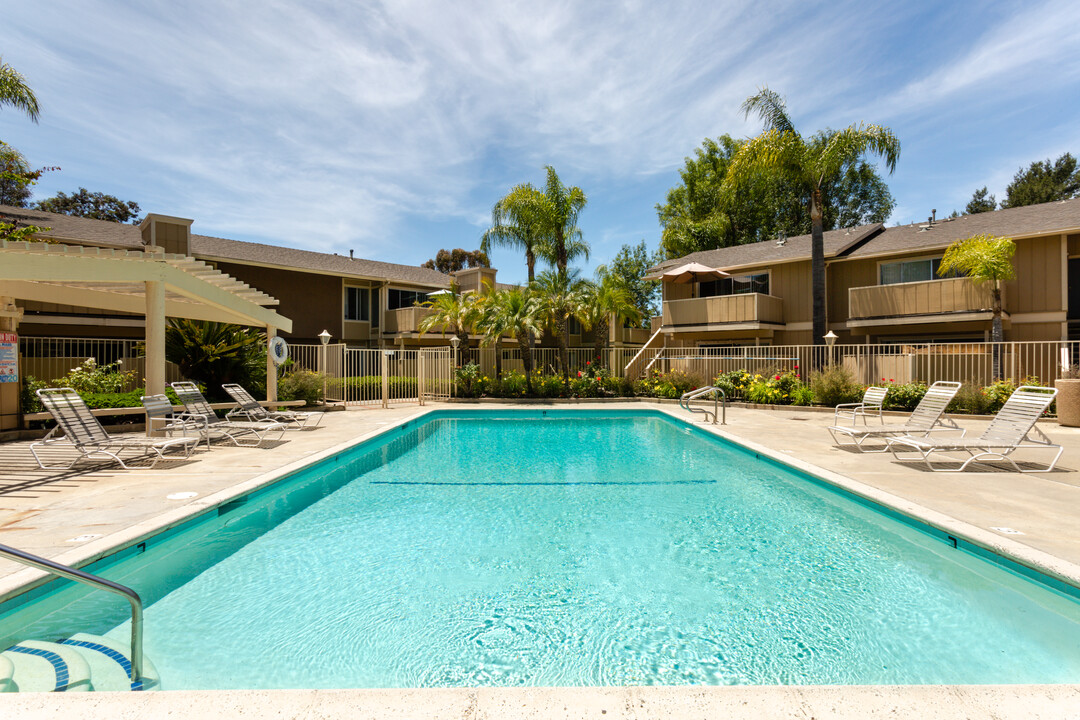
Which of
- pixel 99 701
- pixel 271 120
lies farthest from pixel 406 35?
pixel 99 701

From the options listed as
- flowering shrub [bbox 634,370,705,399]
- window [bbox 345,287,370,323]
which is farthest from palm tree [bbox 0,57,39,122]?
flowering shrub [bbox 634,370,705,399]

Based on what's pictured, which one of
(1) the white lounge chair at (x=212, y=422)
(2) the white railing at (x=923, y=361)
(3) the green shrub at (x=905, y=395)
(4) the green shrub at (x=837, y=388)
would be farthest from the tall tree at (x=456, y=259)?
(1) the white lounge chair at (x=212, y=422)

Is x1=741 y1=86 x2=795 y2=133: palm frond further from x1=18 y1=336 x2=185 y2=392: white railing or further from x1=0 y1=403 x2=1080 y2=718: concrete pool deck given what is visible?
x1=18 y1=336 x2=185 y2=392: white railing

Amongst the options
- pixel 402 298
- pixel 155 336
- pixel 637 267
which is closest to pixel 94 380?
pixel 155 336

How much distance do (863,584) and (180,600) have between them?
5293 mm

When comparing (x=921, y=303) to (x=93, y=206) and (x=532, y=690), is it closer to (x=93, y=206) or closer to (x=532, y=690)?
(x=532, y=690)

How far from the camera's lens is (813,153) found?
1869 cm

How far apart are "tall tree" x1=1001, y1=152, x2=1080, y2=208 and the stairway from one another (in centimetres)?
4712

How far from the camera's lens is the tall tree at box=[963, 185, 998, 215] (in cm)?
3847

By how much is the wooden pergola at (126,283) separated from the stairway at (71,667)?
577 cm

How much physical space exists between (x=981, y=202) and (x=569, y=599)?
165ft

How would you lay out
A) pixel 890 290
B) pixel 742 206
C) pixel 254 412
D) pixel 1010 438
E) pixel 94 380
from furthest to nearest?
pixel 742 206 < pixel 890 290 < pixel 94 380 < pixel 254 412 < pixel 1010 438

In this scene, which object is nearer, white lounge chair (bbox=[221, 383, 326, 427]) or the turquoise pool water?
the turquoise pool water

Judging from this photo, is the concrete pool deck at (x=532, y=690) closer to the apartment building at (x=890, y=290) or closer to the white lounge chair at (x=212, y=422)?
the white lounge chair at (x=212, y=422)
